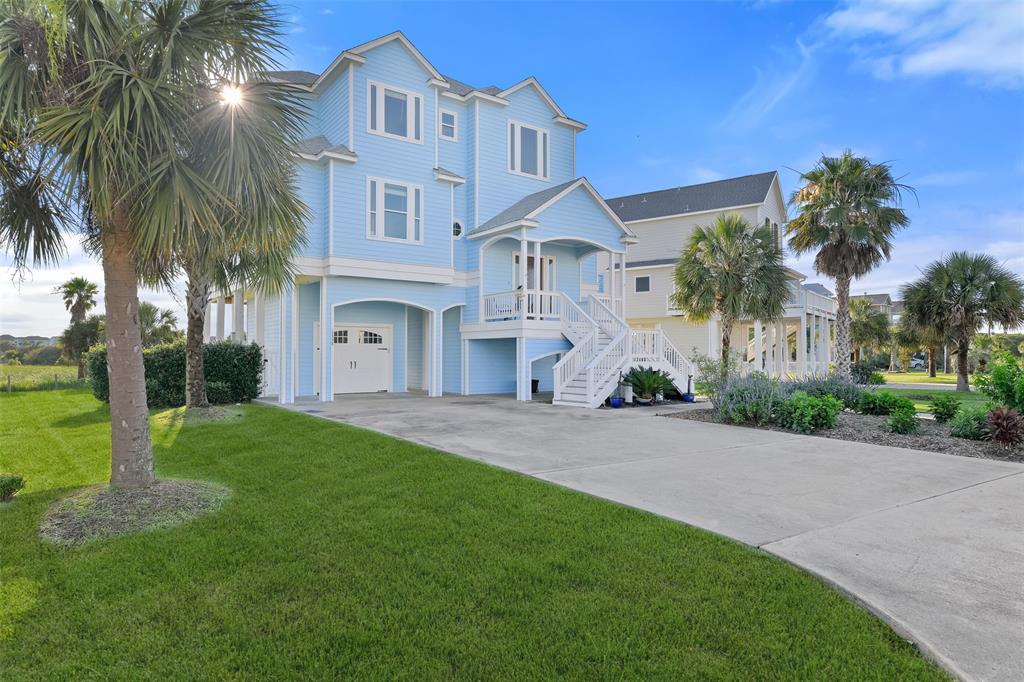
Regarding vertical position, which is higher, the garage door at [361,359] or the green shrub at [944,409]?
the garage door at [361,359]

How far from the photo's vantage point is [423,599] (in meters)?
3.66

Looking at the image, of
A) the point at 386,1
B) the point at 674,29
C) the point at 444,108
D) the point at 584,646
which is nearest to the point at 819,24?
the point at 674,29

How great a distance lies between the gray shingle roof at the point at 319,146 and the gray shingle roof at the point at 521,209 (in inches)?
186

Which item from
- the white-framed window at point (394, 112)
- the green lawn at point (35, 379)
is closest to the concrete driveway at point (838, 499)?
the white-framed window at point (394, 112)

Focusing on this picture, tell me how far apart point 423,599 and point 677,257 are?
26169 millimetres

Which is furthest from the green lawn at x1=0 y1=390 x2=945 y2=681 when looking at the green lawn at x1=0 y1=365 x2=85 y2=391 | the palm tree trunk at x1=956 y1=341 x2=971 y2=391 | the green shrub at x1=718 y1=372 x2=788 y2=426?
the palm tree trunk at x1=956 y1=341 x2=971 y2=391

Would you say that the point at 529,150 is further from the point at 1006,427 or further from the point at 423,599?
the point at 423,599

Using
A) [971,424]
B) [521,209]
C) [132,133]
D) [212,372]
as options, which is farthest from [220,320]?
[971,424]

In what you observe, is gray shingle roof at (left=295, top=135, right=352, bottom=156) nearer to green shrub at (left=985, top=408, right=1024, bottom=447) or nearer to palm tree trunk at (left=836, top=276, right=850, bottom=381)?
green shrub at (left=985, top=408, right=1024, bottom=447)

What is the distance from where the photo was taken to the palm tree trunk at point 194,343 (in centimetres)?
1303

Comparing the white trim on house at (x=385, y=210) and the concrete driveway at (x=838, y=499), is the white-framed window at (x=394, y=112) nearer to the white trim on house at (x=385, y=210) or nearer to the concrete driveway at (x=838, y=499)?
the white trim on house at (x=385, y=210)

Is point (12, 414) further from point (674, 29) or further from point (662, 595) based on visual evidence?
point (674, 29)

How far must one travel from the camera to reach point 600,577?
3.97 m

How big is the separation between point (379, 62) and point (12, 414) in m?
13.9
